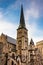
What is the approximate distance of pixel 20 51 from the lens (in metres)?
64.1

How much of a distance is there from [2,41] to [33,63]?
1382 cm

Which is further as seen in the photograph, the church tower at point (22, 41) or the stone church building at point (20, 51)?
the church tower at point (22, 41)

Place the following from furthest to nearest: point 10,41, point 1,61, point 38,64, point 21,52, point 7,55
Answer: point 10,41, point 21,52, point 38,64, point 7,55, point 1,61

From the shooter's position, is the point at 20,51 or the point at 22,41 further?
the point at 22,41

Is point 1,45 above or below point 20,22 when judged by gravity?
below

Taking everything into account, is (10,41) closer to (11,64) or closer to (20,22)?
(20,22)

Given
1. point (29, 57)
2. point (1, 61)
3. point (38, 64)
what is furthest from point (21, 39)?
point (1, 61)

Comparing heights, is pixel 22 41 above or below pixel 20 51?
above

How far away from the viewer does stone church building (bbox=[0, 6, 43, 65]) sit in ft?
164

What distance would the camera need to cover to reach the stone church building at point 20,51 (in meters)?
50.1

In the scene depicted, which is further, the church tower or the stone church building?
the church tower

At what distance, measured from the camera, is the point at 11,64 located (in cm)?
5075

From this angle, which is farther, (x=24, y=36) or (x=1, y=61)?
(x=24, y=36)

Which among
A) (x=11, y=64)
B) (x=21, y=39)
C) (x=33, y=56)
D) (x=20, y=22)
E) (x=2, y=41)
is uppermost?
(x=20, y=22)
